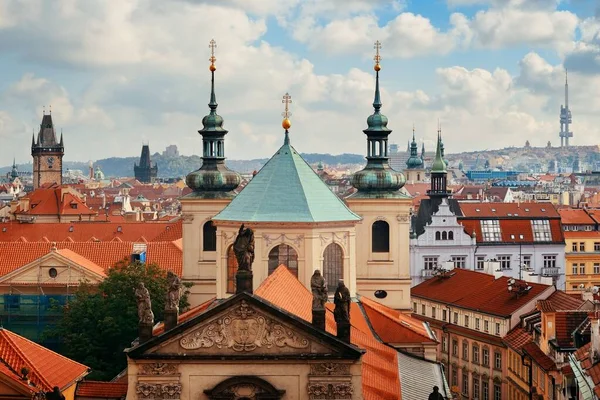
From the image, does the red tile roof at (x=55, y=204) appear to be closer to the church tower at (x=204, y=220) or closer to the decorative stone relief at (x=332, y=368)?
the church tower at (x=204, y=220)

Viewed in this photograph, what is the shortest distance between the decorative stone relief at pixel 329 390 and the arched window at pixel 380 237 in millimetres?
27932

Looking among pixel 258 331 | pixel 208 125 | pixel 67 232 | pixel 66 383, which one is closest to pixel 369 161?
pixel 208 125

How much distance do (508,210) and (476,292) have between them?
4294 centimetres

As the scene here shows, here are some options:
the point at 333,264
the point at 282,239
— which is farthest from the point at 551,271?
the point at 282,239

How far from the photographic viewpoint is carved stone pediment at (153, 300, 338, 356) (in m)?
36.9

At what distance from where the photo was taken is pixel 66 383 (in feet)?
145

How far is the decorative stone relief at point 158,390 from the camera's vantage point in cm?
3709

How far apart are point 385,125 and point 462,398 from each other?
53.9 feet

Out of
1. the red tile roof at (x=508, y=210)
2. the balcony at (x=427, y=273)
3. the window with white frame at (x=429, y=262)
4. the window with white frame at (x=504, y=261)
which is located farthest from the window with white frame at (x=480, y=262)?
the red tile roof at (x=508, y=210)

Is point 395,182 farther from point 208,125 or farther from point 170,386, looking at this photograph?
point 170,386

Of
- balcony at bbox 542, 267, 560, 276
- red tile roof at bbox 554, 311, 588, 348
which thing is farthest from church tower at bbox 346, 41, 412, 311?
balcony at bbox 542, 267, 560, 276

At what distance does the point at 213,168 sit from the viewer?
224ft

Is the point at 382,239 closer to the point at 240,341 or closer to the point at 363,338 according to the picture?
the point at 363,338

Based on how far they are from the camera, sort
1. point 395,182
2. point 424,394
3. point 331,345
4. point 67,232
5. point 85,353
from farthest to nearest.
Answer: point 67,232 → point 395,182 → point 85,353 → point 424,394 → point 331,345
